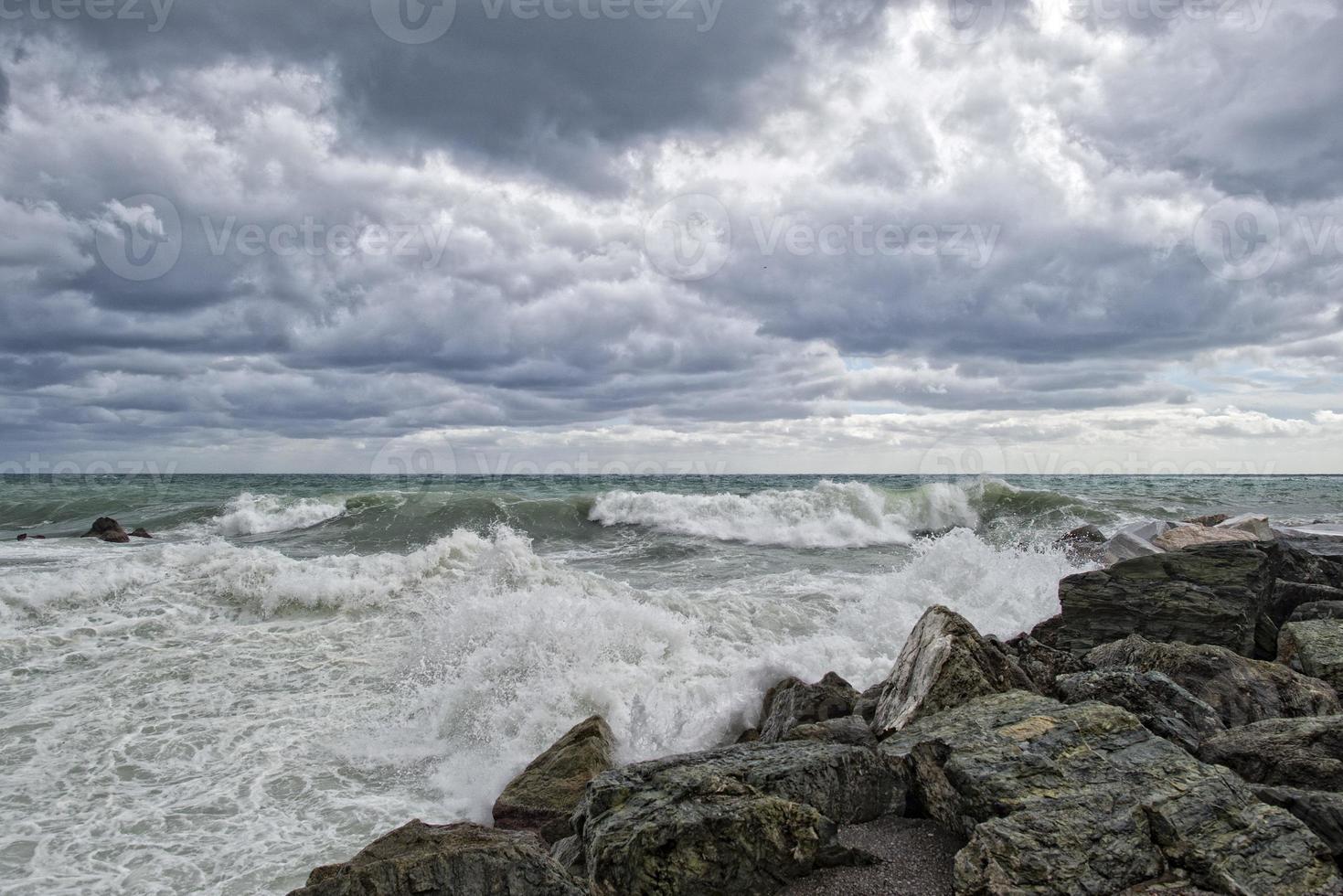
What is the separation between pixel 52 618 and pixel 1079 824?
46.5ft

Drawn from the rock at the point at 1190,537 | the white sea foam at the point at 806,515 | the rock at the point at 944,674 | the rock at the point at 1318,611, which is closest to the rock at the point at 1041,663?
the rock at the point at 944,674

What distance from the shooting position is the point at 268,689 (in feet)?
29.6

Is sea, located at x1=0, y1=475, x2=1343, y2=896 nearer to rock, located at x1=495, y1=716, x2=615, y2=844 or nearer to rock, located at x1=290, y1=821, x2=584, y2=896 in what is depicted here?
rock, located at x1=495, y1=716, x2=615, y2=844

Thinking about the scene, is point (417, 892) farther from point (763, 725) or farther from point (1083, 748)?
point (763, 725)

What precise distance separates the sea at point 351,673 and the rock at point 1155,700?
331 centimetres

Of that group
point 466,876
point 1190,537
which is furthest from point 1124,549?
point 466,876

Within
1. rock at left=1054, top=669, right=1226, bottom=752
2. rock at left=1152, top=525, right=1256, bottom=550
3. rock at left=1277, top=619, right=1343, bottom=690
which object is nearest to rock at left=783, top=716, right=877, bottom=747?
rock at left=1054, top=669, right=1226, bottom=752

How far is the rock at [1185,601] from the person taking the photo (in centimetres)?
789

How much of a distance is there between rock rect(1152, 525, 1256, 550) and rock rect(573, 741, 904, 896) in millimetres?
12324

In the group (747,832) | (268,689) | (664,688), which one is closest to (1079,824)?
(747,832)

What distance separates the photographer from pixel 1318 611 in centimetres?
816

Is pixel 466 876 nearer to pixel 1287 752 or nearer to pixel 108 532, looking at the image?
pixel 1287 752

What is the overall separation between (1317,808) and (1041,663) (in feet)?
10.5

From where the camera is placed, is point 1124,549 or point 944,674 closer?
point 944,674
